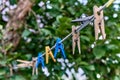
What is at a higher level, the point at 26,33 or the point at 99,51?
the point at 26,33

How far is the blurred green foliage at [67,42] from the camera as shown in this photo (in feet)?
5.36

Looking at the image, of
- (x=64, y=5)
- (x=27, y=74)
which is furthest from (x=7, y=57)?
(x=64, y=5)

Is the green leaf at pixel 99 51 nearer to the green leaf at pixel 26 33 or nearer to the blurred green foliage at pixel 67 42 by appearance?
the blurred green foliage at pixel 67 42

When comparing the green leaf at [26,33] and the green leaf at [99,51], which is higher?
the green leaf at [26,33]

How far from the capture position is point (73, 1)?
1797mm

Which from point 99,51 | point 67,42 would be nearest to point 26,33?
point 67,42

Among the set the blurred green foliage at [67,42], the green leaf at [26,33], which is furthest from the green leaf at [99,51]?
the green leaf at [26,33]

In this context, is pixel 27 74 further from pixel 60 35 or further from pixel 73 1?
pixel 73 1

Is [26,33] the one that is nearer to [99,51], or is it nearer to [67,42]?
[67,42]

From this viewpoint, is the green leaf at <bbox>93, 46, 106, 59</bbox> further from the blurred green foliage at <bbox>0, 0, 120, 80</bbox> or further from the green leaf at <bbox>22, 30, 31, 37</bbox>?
the green leaf at <bbox>22, 30, 31, 37</bbox>

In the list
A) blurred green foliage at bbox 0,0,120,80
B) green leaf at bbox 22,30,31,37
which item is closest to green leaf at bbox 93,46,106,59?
blurred green foliage at bbox 0,0,120,80

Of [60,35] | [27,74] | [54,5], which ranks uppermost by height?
[54,5]

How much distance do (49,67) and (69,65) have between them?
0.39 feet

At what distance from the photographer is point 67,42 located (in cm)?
170
